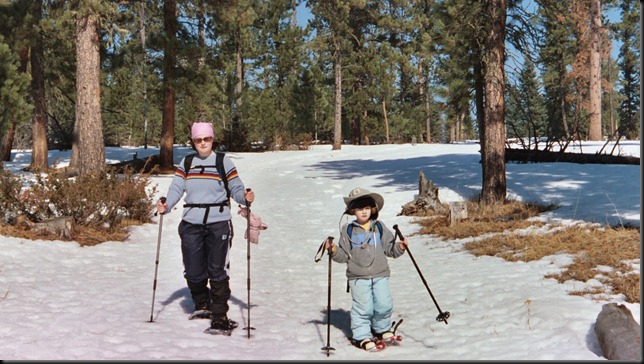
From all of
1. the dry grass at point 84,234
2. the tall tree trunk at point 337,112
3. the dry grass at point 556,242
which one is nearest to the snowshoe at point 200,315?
the dry grass at point 556,242

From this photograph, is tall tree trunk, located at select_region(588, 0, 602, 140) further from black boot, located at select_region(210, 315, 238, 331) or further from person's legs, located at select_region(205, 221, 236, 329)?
black boot, located at select_region(210, 315, 238, 331)

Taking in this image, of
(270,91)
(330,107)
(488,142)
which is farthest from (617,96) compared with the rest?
(488,142)

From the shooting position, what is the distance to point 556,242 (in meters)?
8.09

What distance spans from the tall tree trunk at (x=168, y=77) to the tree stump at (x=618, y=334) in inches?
672

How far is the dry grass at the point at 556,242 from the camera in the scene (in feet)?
20.9

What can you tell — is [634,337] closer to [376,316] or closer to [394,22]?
[376,316]

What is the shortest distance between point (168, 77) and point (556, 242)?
49.6 feet

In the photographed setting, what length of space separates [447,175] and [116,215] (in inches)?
411

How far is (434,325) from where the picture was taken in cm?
570

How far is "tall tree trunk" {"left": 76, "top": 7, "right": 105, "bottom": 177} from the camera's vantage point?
13.3m

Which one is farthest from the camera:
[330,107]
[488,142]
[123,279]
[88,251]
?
[330,107]

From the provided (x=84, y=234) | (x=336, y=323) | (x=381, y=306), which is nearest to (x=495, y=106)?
(x=336, y=323)

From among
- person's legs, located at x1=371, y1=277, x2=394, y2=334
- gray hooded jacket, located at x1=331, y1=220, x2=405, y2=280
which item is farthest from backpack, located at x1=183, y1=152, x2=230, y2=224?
person's legs, located at x1=371, y1=277, x2=394, y2=334

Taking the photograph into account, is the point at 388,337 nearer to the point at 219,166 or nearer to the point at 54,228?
the point at 219,166
